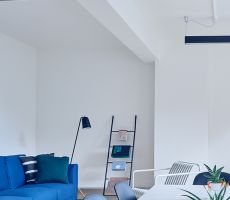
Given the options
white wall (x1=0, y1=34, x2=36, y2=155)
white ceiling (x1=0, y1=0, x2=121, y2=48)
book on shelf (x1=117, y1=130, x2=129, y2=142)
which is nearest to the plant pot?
white ceiling (x1=0, y1=0, x2=121, y2=48)

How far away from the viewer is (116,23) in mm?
5285

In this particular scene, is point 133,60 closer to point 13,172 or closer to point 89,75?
point 89,75

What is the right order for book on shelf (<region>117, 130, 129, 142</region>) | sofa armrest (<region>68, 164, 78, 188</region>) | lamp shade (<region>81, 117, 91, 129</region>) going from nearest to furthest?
sofa armrest (<region>68, 164, 78, 188</region>), lamp shade (<region>81, 117, 91, 129</region>), book on shelf (<region>117, 130, 129, 142</region>)

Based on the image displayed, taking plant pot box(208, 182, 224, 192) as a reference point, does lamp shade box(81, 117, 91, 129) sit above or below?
above

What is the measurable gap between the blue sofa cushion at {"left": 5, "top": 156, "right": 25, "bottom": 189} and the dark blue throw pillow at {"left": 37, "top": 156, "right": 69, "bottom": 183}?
0.99ft

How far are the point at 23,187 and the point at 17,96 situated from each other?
225 cm

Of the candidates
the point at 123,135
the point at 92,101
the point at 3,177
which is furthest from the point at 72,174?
the point at 92,101

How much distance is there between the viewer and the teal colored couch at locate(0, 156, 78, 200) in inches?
233

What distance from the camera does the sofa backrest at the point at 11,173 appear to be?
634 cm

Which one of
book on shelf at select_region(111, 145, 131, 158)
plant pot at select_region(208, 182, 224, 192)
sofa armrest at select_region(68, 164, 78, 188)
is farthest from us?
book on shelf at select_region(111, 145, 131, 158)

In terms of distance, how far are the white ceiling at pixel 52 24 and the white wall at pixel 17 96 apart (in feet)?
0.86

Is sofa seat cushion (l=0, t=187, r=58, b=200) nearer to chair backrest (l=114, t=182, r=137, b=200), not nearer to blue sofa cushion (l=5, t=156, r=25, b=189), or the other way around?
blue sofa cushion (l=5, t=156, r=25, b=189)

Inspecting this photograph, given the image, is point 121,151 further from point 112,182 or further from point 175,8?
point 175,8

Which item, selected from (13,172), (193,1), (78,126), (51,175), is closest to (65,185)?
(51,175)
